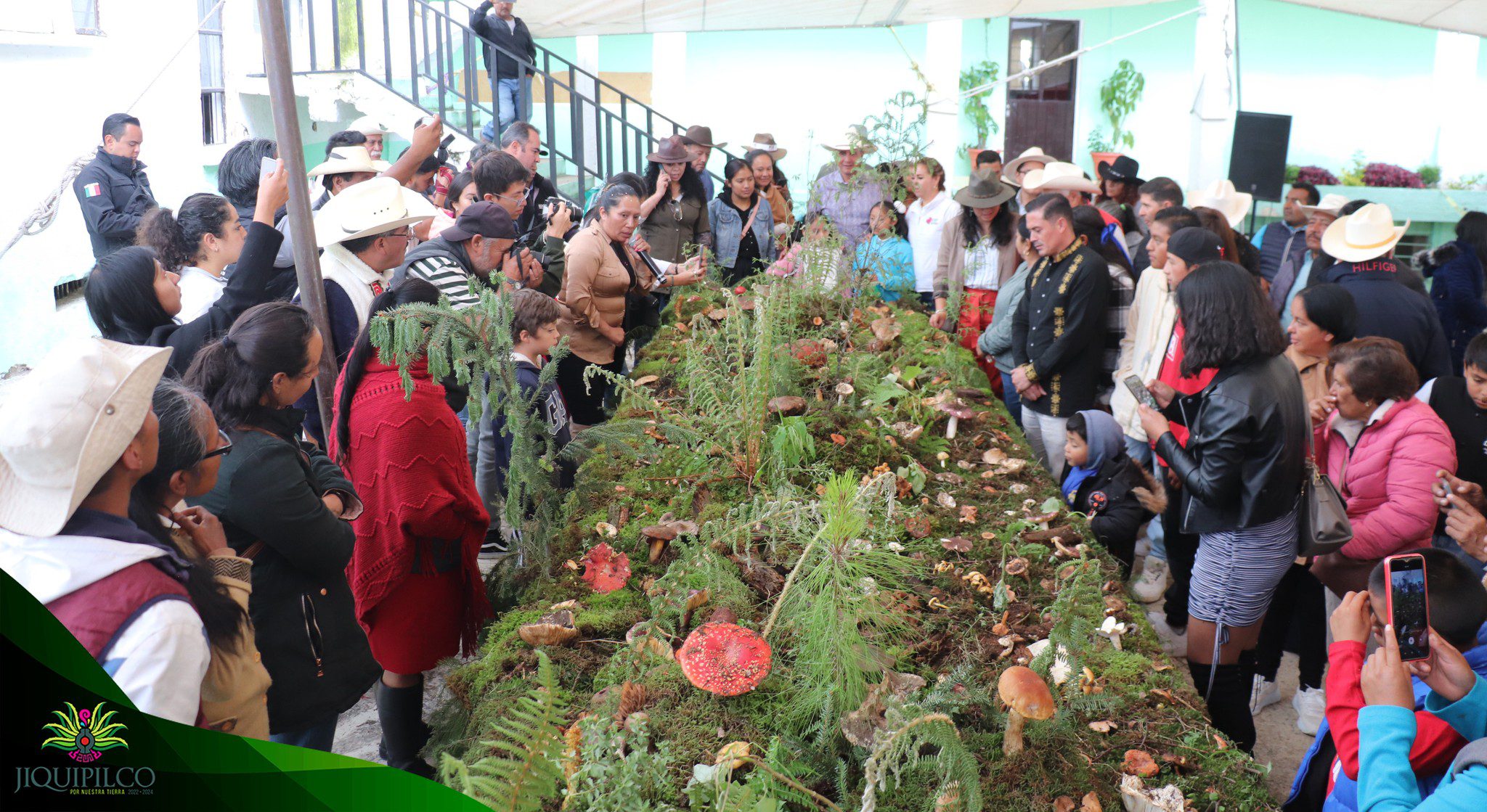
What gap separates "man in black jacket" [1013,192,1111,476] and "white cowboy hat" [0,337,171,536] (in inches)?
171

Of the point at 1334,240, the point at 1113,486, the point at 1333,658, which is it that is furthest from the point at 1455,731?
the point at 1334,240

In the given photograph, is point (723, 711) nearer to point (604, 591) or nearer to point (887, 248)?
→ point (604, 591)

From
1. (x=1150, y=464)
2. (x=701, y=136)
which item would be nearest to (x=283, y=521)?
(x=1150, y=464)

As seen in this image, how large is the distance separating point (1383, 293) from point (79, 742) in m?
5.67

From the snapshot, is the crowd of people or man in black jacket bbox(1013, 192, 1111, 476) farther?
man in black jacket bbox(1013, 192, 1111, 476)

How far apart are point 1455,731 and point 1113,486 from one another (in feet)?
7.40

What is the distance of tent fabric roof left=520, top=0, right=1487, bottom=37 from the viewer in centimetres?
934

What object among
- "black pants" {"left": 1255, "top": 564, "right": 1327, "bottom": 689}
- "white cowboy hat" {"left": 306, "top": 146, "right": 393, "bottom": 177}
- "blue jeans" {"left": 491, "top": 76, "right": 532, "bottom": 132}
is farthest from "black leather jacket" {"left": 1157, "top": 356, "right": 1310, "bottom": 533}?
"blue jeans" {"left": 491, "top": 76, "right": 532, "bottom": 132}

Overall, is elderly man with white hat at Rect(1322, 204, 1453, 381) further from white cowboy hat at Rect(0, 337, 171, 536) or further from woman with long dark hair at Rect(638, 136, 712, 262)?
Answer: white cowboy hat at Rect(0, 337, 171, 536)

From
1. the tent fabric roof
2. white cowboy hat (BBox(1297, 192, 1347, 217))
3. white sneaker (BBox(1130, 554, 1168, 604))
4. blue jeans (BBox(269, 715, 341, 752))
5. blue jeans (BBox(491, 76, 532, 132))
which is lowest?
white sneaker (BBox(1130, 554, 1168, 604))

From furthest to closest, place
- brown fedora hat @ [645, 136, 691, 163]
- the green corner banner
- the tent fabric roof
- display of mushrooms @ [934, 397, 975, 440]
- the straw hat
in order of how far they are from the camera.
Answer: the tent fabric roof
brown fedora hat @ [645, 136, 691, 163]
the straw hat
display of mushrooms @ [934, 397, 975, 440]
the green corner banner

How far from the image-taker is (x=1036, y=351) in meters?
5.16

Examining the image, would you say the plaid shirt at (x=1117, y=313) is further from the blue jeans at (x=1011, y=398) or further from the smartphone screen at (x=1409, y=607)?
the smartphone screen at (x=1409, y=607)

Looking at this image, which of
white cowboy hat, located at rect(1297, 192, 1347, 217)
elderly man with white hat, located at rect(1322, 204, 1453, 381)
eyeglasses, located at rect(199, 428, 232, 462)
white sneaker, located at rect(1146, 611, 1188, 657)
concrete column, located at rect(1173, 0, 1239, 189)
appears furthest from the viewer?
concrete column, located at rect(1173, 0, 1239, 189)
